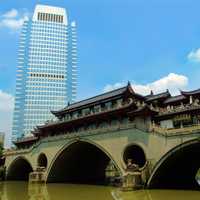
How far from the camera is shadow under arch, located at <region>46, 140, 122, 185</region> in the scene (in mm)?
44531

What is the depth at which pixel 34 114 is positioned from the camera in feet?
299

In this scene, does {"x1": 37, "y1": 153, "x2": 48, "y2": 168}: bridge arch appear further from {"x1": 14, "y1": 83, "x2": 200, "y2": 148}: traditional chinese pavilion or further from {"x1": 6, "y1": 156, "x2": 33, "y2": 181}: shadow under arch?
{"x1": 6, "y1": 156, "x2": 33, "y2": 181}: shadow under arch

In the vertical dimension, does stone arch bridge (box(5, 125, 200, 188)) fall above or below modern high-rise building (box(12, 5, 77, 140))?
below

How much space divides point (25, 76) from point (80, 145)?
5767cm

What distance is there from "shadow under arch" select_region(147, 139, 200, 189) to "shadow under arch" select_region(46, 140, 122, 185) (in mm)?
10884

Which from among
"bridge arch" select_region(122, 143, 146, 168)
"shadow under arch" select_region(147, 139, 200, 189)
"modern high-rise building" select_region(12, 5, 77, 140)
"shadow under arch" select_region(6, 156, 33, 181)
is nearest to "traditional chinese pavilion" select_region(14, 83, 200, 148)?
"bridge arch" select_region(122, 143, 146, 168)

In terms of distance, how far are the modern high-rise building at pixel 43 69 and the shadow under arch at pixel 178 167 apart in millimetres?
61105

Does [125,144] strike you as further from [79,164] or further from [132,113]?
[79,164]

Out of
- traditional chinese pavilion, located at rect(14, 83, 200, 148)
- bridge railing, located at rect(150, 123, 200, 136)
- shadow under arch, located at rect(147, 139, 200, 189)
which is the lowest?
shadow under arch, located at rect(147, 139, 200, 189)

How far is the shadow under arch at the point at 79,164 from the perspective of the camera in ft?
146

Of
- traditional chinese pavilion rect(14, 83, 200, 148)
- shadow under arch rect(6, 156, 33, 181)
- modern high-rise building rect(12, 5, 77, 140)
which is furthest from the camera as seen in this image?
modern high-rise building rect(12, 5, 77, 140)

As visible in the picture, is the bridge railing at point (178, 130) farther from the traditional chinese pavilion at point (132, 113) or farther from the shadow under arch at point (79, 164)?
the shadow under arch at point (79, 164)

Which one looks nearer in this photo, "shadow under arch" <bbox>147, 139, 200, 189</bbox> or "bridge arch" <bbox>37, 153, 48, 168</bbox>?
"shadow under arch" <bbox>147, 139, 200, 189</bbox>

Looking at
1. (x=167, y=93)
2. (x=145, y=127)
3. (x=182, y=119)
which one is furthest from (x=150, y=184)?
(x=167, y=93)
